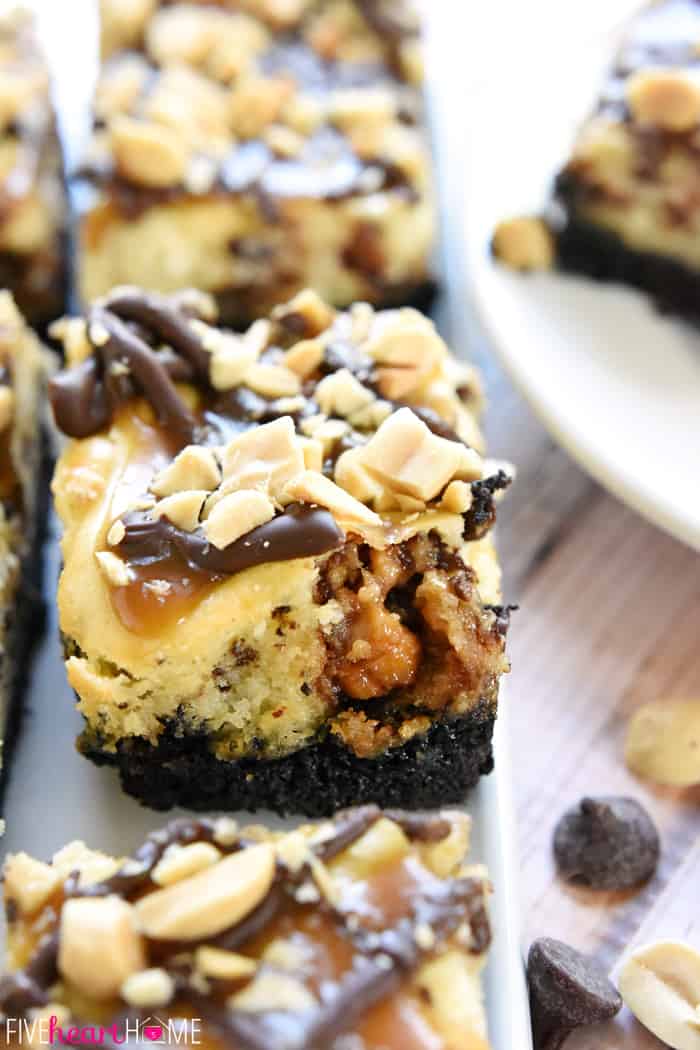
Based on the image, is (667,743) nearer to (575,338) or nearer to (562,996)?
(562,996)

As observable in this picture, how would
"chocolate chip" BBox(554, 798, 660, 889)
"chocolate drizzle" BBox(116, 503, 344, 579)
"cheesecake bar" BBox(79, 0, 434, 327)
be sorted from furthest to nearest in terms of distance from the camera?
"cheesecake bar" BBox(79, 0, 434, 327) < "chocolate chip" BBox(554, 798, 660, 889) < "chocolate drizzle" BBox(116, 503, 344, 579)

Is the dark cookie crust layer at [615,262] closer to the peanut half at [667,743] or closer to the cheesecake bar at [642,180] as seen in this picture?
the cheesecake bar at [642,180]

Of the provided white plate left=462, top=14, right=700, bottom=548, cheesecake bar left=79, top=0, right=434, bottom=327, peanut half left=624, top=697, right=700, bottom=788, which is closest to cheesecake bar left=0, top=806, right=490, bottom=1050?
peanut half left=624, top=697, right=700, bottom=788

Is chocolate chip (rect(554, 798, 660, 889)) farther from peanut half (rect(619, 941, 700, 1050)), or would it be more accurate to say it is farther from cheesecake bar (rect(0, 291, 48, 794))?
cheesecake bar (rect(0, 291, 48, 794))

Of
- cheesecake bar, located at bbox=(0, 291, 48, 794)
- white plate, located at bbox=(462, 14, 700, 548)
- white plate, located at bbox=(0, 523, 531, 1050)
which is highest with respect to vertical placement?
white plate, located at bbox=(462, 14, 700, 548)

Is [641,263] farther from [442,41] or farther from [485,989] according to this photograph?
[485,989]

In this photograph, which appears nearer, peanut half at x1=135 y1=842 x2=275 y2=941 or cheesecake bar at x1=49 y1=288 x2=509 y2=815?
peanut half at x1=135 y1=842 x2=275 y2=941

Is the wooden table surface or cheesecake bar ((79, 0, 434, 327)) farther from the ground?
cheesecake bar ((79, 0, 434, 327))
